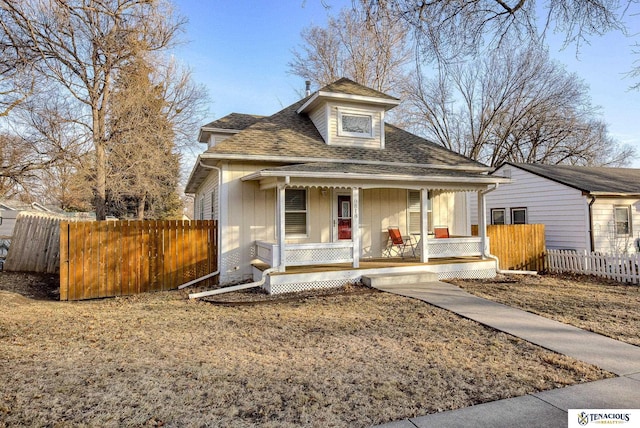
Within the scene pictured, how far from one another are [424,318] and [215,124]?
1083cm

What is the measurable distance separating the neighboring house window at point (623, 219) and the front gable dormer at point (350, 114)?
30.9 feet

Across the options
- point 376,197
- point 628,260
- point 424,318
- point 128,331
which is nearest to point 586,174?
point 628,260

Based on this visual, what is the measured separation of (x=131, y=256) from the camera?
345 inches

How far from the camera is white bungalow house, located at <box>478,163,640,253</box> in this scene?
41.3 feet

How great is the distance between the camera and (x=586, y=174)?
610 inches

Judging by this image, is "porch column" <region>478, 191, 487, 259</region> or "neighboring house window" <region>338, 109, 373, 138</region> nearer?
"porch column" <region>478, 191, 487, 259</region>

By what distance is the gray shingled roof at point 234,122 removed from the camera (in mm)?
13633

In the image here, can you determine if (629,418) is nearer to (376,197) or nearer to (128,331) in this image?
(128,331)

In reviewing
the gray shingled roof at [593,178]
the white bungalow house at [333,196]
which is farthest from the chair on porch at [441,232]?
the gray shingled roof at [593,178]

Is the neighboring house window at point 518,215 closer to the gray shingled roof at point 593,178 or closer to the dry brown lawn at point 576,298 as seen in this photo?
the gray shingled roof at point 593,178

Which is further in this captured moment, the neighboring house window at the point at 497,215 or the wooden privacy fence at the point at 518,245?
the neighboring house window at the point at 497,215
